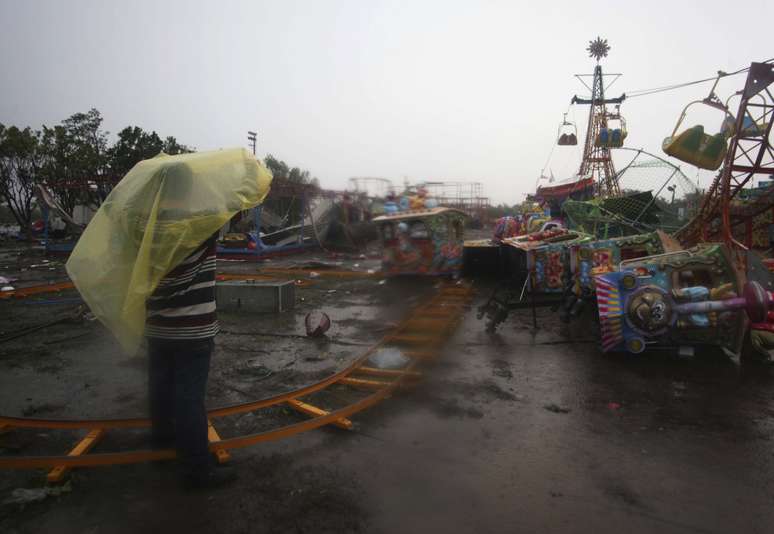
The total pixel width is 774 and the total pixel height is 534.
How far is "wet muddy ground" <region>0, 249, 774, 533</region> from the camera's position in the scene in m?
2.58

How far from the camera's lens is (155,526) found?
8.05 feet

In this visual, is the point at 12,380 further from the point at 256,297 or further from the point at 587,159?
the point at 587,159

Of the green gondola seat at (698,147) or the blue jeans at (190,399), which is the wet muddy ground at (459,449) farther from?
the green gondola seat at (698,147)

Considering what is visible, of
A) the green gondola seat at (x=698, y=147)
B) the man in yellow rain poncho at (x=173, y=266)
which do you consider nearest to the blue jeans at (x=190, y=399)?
the man in yellow rain poncho at (x=173, y=266)

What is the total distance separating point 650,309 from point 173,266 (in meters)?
5.09

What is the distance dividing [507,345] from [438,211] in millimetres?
5691

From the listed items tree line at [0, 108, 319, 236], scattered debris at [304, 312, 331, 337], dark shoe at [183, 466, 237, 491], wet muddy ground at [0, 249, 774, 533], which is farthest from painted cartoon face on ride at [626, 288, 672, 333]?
tree line at [0, 108, 319, 236]

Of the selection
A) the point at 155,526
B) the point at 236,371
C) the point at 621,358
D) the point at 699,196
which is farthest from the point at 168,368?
the point at 699,196

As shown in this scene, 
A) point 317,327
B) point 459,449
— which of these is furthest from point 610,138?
point 459,449

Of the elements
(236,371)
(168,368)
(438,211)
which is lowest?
(236,371)

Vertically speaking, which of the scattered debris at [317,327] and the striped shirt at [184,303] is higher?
the striped shirt at [184,303]

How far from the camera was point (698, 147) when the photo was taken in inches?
312

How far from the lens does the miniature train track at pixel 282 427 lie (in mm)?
2902

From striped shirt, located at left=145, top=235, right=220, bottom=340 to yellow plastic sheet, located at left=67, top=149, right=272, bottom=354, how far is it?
10 cm
